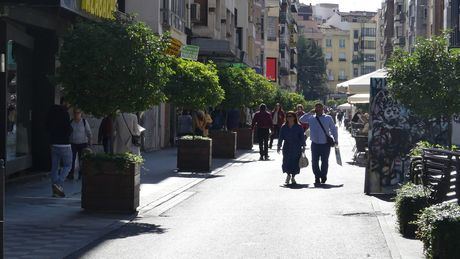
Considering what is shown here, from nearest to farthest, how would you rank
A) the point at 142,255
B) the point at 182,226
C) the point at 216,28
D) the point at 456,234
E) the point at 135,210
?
the point at 456,234, the point at 142,255, the point at 182,226, the point at 135,210, the point at 216,28

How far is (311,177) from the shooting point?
2420cm

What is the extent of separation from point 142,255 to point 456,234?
3.37 m

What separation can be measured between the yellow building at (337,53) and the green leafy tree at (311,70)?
34869 millimetres

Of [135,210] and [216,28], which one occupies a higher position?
[216,28]

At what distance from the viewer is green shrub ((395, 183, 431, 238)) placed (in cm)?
1188

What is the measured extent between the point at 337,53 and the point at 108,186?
7055 inches

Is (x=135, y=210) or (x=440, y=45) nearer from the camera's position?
(x=135, y=210)

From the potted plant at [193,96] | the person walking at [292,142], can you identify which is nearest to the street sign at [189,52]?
the potted plant at [193,96]

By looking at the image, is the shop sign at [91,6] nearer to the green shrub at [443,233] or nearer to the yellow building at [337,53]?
the green shrub at [443,233]

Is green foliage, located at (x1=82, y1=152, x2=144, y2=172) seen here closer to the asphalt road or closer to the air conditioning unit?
the asphalt road

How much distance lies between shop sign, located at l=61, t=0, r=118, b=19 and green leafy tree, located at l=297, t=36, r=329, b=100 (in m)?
127

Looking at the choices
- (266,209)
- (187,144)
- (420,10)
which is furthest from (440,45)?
(420,10)

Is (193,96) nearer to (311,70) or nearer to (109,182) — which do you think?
(109,182)

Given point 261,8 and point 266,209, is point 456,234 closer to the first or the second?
point 266,209
